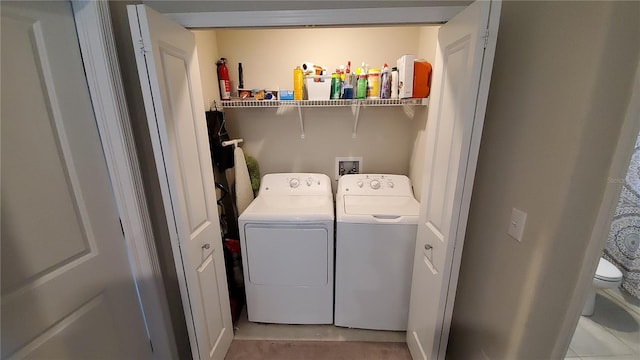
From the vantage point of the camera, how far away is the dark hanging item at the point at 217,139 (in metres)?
1.87

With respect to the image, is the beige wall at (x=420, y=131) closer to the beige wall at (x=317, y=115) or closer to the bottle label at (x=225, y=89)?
the beige wall at (x=317, y=115)

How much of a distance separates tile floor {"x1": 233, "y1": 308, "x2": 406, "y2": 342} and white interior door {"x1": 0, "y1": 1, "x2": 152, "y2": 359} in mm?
973

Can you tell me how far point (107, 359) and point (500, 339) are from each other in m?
1.78

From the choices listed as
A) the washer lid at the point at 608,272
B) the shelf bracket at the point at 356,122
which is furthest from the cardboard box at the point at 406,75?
the washer lid at the point at 608,272

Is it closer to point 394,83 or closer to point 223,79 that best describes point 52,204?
point 223,79

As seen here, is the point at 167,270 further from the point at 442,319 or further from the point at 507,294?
the point at 507,294

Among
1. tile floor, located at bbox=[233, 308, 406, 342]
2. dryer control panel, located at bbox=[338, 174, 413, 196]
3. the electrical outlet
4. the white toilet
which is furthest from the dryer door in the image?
the white toilet

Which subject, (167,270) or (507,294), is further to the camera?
(167,270)

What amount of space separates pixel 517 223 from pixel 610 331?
0.61 m

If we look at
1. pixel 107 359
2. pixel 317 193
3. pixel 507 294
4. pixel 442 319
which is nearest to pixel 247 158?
pixel 317 193

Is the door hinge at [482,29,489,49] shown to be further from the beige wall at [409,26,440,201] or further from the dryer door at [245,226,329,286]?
the dryer door at [245,226,329,286]

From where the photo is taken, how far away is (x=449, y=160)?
1.12 m

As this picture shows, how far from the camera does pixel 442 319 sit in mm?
1226

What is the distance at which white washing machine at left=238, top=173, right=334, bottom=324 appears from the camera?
1667 millimetres
